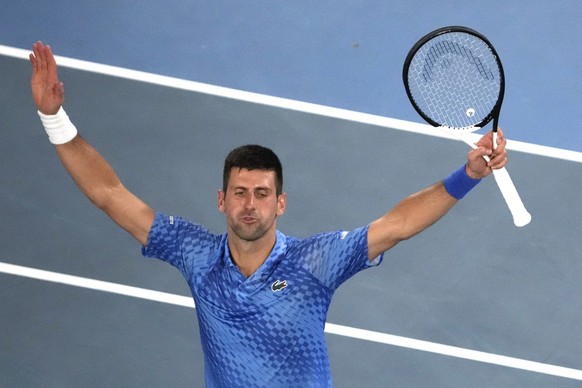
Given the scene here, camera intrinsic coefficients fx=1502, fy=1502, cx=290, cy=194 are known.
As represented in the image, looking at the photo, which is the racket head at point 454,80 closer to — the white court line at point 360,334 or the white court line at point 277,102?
the white court line at point 277,102

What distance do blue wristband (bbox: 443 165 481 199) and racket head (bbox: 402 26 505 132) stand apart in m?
1.57

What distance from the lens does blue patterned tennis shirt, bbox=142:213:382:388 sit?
6.95m

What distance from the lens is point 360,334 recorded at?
9.67 m

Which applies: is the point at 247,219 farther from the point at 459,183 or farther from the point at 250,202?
the point at 459,183

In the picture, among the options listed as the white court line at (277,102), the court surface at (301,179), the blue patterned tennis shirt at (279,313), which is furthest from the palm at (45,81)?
the white court line at (277,102)

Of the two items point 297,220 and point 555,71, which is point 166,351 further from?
point 555,71

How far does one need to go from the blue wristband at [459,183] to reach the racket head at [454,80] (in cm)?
157

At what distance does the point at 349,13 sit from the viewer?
11.3 m

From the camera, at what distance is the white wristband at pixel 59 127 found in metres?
7.07

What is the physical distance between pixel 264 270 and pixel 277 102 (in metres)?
4.00

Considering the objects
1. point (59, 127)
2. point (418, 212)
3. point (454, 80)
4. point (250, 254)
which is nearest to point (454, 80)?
point (454, 80)

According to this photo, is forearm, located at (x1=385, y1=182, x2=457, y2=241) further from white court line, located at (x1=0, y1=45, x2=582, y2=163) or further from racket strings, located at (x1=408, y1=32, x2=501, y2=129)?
white court line, located at (x1=0, y1=45, x2=582, y2=163)

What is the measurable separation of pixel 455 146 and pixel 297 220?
130 cm

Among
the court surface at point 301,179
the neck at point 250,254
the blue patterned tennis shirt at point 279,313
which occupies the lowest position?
the blue patterned tennis shirt at point 279,313
